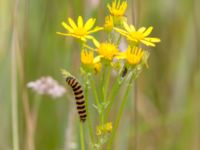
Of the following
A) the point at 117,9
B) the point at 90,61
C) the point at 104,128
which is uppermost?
the point at 117,9

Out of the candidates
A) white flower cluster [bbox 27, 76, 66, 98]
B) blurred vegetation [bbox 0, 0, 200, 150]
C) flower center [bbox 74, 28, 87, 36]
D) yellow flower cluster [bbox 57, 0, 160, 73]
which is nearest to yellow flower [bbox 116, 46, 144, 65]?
yellow flower cluster [bbox 57, 0, 160, 73]

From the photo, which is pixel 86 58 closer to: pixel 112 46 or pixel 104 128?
pixel 112 46

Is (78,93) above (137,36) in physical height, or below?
below

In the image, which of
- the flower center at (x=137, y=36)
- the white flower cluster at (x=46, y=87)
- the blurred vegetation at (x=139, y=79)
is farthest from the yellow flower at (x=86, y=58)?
the blurred vegetation at (x=139, y=79)

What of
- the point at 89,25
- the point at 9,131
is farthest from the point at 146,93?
the point at 89,25

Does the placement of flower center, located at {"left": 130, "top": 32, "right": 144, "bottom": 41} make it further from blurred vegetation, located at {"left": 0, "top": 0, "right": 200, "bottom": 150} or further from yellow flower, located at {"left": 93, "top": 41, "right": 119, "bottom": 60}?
blurred vegetation, located at {"left": 0, "top": 0, "right": 200, "bottom": 150}

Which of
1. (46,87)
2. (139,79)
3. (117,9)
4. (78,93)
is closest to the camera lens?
(78,93)

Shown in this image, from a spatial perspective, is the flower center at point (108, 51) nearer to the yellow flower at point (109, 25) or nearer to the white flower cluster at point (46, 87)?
the yellow flower at point (109, 25)

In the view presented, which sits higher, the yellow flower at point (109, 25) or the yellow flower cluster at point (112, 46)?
the yellow flower at point (109, 25)

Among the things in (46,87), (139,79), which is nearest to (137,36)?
(46,87)
